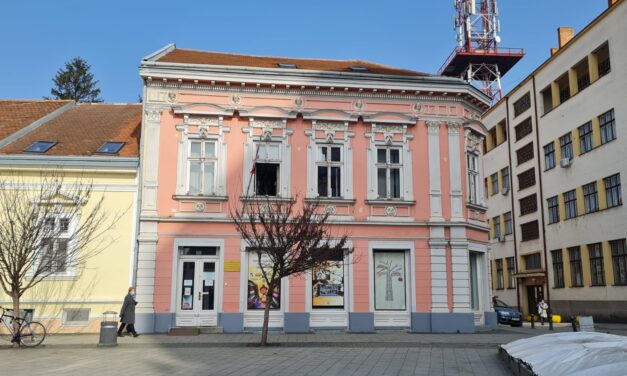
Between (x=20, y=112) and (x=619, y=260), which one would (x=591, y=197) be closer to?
(x=619, y=260)

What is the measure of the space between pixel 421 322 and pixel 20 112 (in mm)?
18625

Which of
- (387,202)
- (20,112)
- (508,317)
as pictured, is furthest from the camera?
(508,317)

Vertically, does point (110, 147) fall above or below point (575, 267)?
above

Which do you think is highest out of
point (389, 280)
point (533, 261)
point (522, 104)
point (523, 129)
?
point (522, 104)

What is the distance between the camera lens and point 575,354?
26.7 ft

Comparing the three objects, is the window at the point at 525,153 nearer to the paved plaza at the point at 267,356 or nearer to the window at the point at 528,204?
the window at the point at 528,204

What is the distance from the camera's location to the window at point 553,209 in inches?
1491

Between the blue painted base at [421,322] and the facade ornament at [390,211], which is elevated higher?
the facade ornament at [390,211]

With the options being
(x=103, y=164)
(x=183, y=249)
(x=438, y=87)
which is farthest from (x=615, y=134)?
(x=103, y=164)

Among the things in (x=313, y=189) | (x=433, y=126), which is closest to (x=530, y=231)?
(x=433, y=126)

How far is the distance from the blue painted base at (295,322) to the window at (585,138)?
2242 centimetres

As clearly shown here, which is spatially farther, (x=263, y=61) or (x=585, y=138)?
(x=585, y=138)

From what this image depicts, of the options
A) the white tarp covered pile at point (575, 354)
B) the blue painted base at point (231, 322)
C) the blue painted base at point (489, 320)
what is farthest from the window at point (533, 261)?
the white tarp covered pile at point (575, 354)

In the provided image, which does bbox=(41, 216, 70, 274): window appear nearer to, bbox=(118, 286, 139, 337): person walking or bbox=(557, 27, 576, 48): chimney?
bbox=(118, 286, 139, 337): person walking
